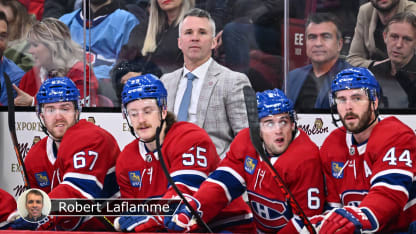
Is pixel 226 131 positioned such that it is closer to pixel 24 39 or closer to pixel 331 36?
pixel 331 36

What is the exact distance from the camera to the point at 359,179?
7.91 feet

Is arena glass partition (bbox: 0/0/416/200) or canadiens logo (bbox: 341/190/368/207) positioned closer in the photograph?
canadiens logo (bbox: 341/190/368/207)

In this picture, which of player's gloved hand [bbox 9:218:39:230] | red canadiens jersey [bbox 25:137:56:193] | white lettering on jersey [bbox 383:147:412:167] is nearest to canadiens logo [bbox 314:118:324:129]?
white lettering on jersey [bbox 383:147:412:167]

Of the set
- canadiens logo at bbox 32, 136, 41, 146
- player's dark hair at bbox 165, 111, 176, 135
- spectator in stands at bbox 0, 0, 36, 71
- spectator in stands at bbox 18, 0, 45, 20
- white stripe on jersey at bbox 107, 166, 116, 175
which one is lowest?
white stripe on jersey at bbox 107, 166, 116, 175

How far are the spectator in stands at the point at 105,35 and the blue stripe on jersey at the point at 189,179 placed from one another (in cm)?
72

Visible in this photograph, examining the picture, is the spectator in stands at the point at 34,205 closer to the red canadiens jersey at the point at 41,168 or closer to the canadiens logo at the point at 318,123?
the red canadiens jersey at the point at 41,168

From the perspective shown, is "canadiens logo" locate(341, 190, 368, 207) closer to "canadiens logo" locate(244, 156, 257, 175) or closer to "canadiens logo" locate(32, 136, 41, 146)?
"canadiens logo" locate(244, 156, 257, 175)

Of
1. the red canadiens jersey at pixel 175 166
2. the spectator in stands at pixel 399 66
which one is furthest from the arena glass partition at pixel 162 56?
the red canadiens jersey at pixel 175 166

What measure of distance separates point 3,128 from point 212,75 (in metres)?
1.13

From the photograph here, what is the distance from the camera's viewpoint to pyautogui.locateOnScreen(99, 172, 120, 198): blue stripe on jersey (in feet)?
9.22

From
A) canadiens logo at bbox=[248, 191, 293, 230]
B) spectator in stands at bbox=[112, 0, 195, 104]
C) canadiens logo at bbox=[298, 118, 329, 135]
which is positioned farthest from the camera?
spectator in stands at bbox=[112, 0, 195, 104]

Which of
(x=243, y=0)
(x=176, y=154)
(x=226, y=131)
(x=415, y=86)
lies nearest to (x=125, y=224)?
(x=176, y=154)

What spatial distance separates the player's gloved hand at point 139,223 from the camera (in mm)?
2395

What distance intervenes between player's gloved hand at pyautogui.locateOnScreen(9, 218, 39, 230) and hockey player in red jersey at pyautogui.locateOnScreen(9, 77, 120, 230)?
0.64 ft
